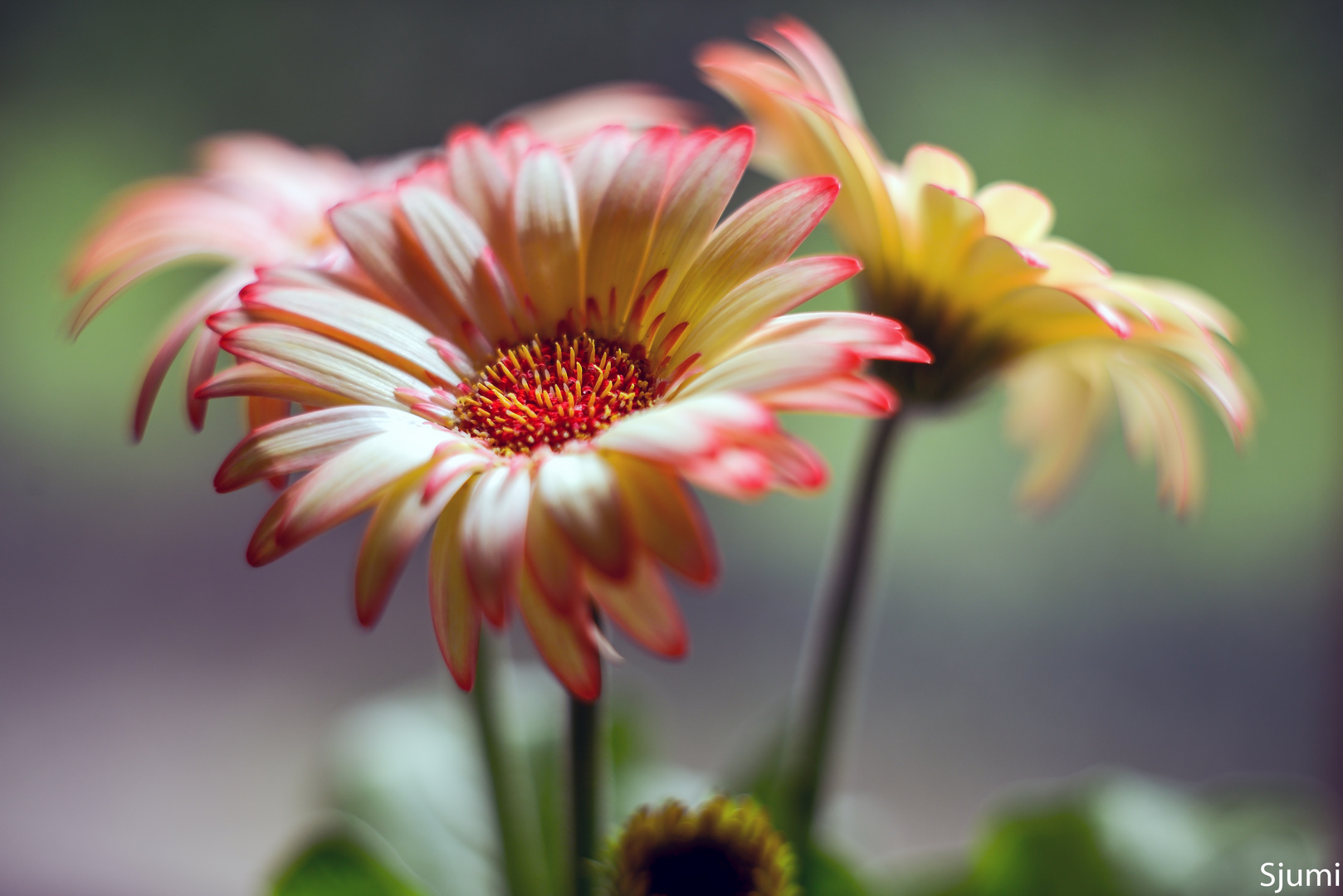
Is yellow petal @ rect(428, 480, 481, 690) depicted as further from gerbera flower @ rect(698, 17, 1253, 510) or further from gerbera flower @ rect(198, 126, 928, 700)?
gerbera flower @ rect(698, 17, 1253, 510)

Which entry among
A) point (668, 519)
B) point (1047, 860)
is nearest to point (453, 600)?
point (668, 519)

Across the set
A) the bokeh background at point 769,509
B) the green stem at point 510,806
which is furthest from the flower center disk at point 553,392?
the bokeh background at point 769,509

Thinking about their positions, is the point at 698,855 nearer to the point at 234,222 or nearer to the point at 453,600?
the point at 453,600

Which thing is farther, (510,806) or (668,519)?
(510,806)

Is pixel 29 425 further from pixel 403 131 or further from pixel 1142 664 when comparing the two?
pixel 1142 664

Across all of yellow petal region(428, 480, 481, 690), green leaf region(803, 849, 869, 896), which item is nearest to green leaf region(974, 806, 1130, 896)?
green leaf region(803, 849, 869, 896)

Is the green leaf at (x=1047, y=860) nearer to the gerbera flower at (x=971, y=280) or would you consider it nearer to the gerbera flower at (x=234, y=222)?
the gerbera flower at (x=971, y=280)
